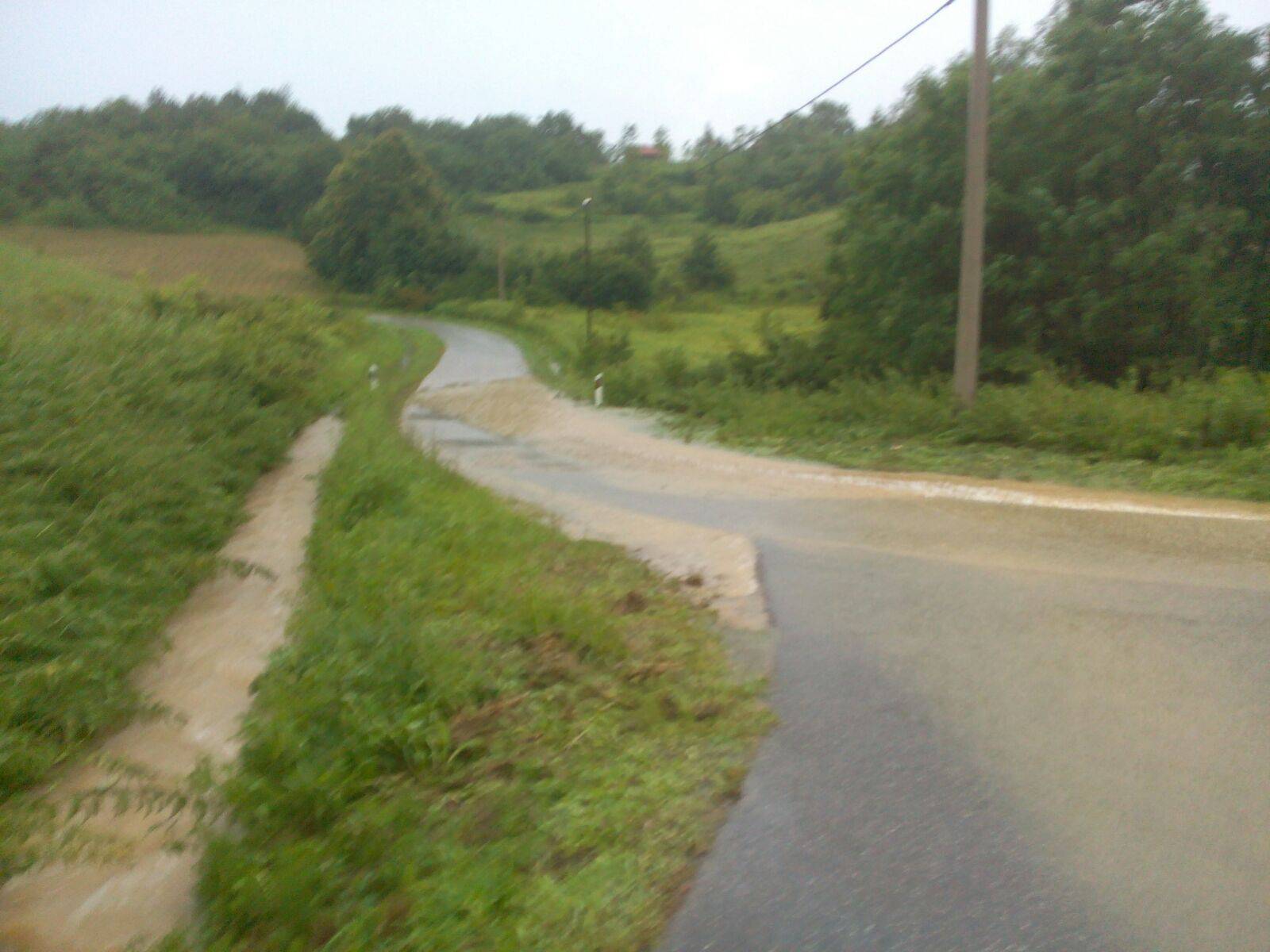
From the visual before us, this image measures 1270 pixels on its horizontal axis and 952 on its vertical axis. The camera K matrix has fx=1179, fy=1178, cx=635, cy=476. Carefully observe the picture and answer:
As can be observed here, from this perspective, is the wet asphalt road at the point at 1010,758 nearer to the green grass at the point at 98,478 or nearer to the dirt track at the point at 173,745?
the dirt track at the point at 173,745

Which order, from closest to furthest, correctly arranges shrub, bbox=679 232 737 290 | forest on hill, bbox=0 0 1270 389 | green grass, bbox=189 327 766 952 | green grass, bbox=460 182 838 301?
green grass, bbox=189 327 766 952, forest on hill, bbox=0 0 1270 389, green grass, bbox=460 182 838 301, shrub, bbox=679 232 737 290

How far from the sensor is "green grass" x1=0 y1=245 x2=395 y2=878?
6.45 metres

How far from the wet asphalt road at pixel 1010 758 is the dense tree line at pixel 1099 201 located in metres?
12.4

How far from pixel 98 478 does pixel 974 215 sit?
1323cm

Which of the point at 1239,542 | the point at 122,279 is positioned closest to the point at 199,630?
the point at 1239,542

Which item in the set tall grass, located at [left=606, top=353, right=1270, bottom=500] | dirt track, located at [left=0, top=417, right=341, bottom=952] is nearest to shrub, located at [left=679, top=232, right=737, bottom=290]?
tall grass, located at [left=606, top=353, right=1270, bottom=500]

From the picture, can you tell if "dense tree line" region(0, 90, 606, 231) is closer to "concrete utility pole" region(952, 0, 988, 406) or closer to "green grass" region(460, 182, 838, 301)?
→ "concrete utility pole" region(952, 0, 988, 406)

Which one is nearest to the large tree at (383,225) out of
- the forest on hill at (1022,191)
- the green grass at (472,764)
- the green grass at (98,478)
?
the forest on hill at (1022,191)

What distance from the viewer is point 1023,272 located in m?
23.4

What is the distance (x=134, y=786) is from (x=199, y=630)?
3072mm

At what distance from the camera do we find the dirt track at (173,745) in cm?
464

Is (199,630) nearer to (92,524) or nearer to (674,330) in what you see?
(92,524)

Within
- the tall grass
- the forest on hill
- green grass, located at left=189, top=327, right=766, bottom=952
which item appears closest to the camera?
green grass, located at left=189, top=327, right=766, bottom=952

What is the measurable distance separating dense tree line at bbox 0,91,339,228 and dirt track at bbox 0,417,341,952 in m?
8.22
